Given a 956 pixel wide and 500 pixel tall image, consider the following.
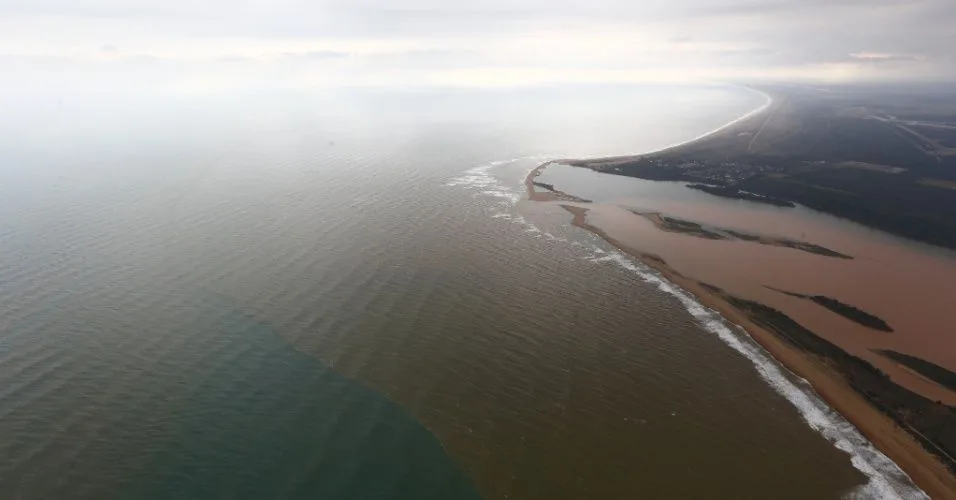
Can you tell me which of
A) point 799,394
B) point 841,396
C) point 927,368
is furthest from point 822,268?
point 799,394

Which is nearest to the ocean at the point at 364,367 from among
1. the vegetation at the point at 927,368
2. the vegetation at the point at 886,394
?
the vegetation at the point at 886,394

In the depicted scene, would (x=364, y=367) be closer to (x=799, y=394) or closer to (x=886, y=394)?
(x=799, y=394)

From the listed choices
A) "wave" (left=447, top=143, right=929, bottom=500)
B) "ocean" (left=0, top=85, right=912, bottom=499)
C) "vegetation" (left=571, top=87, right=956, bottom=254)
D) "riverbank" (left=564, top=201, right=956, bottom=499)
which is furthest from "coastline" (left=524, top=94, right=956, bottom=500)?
"vegetation" (left=571, top=87, right=956, bottom=254)

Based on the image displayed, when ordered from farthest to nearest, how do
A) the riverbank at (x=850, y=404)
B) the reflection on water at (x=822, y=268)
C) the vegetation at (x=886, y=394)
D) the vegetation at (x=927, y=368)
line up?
the reflection on water at (x=822, y=268)
the vegetation at (x=927, y=368)
the vegetation at (x=886, y=394)
the riverbank at (x=850, y=404)

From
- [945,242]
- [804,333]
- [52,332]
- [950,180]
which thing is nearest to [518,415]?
[804,333]

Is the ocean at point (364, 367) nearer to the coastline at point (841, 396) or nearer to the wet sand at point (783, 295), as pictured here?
the coastline at point (841, 396)
